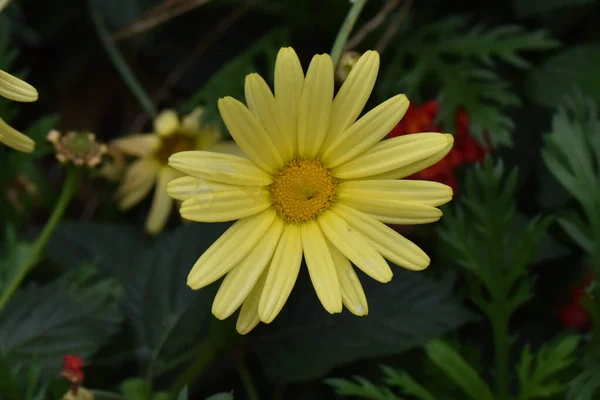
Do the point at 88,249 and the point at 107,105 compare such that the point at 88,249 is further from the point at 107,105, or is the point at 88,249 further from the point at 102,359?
the point at 107,105

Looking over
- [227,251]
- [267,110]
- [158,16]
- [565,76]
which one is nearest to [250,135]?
[267,110]

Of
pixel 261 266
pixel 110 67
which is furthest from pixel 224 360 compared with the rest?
pixel 110 67

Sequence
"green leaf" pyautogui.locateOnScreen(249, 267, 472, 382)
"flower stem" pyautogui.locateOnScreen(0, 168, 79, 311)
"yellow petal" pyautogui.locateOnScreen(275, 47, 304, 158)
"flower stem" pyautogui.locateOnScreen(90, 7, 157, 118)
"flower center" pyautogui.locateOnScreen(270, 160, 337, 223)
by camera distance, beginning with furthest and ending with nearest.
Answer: "flower stem" pyautogui.locateOnScreen(90, 7, 157, 118)
"green leaf" pyautogui.locateOnScreen(249, 267, 472, 382)
"flower stem" pyautogui.locateOnScreen(0, 168, 79, 311)
"flower center" pyautogui.locateOnScreen(270, 160, 337, 223)
"yellow petal" pyautogui.locateOnScreen(275, 47, 304, 158)

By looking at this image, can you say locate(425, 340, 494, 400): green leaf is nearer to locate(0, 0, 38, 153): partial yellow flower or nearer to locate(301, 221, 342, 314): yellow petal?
locate(301, 221, 342, 314): yellow petal

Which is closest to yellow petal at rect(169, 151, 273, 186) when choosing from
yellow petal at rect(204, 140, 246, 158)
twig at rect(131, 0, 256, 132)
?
yellow petal at rect(204, 140, 246, 158)

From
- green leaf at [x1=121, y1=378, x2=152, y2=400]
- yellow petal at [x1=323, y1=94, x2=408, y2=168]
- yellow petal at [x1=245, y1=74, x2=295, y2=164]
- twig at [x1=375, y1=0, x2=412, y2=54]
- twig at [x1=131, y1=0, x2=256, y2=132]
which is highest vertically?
twig at [x1=131, y1=0, x2=256, y2=132]
